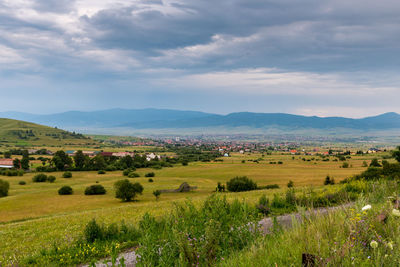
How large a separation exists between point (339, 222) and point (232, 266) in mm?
2731

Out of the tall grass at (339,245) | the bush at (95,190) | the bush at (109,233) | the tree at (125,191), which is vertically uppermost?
the tall grass at (339,245)

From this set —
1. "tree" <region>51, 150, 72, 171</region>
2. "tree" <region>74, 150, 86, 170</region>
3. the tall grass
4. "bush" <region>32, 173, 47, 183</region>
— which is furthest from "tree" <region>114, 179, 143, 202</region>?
"tree" <region>74, 150, 86, 170</region>

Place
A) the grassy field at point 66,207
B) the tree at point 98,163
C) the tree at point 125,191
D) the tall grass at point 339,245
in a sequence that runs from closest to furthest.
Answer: the tall grass at point 339,245, the grassy field at point 66,207, the tree at point 125,191, the tree at point 98,163

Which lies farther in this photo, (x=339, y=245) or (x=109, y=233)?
(x=109, y=233)

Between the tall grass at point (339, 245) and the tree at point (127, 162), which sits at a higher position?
the tall grass at point (339, 245)

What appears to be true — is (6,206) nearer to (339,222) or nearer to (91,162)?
(339,222)

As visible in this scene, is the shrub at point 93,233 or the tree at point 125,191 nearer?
the shrub at point 93,233

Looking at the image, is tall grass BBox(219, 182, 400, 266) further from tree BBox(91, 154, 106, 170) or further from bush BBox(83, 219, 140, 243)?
tree BBox(91, 154, 106, 170)

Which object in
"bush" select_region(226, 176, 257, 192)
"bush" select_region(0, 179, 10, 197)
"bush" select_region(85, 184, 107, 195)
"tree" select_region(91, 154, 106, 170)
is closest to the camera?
"bush" select_region(226, 176, 257, 192)

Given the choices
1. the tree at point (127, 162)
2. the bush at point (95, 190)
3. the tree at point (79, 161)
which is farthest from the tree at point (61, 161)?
the bush at point (95, 190)

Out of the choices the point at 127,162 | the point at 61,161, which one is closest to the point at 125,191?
the point at 61,161

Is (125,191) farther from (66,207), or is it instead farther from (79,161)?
(79,161)

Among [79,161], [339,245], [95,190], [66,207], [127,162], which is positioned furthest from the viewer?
[127,162]

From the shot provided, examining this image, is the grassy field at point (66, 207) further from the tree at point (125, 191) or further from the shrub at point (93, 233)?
the tree at point (125, 191)
